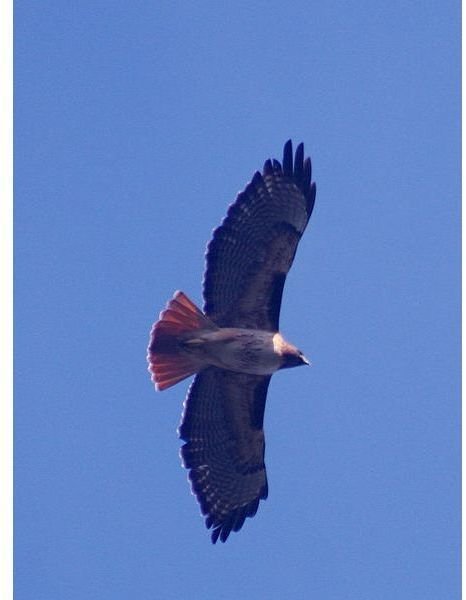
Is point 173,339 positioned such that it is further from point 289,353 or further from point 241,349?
point 289,353

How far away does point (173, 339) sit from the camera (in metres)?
9.48

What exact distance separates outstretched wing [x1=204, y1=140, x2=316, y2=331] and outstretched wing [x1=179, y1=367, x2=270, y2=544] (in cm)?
72

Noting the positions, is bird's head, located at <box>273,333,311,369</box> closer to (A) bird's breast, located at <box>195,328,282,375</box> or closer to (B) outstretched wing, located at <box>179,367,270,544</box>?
(A) bird's breast, located at <box>195,328,282,375</box>

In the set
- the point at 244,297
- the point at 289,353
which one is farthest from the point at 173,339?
the point at 289,353

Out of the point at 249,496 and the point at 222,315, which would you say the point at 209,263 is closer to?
the point at 222,315

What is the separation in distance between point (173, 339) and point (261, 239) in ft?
3.81

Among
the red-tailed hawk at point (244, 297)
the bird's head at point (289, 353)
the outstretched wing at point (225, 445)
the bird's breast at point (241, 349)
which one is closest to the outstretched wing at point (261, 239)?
the red-tailed hawk at point (244, 297)

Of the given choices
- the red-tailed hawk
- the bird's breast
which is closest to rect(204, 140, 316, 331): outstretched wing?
the red-tailed hawk

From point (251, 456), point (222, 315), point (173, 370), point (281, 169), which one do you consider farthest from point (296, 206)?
point (251, 456)

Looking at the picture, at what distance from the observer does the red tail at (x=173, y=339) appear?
368 inches

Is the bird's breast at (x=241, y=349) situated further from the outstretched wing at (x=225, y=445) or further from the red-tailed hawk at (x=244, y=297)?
the outstretched wing at (x=225, y=445)

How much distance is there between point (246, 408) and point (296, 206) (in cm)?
197

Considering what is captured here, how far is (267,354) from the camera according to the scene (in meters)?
9.65
